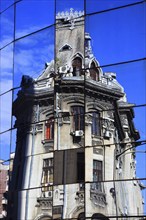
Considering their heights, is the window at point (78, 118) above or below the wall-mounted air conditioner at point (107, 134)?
above

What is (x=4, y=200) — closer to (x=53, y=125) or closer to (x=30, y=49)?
(x=53, y=125)

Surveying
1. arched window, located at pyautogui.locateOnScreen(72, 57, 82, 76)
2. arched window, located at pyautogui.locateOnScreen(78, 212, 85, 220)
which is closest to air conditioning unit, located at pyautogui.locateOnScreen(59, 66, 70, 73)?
arched window, located at pyautogui.locateOnScreen(72, 57, 82, 76)

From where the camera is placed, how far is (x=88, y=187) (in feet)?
57.6

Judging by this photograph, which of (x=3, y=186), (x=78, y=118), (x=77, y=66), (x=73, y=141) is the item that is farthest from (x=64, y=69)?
(x=3, y=186)

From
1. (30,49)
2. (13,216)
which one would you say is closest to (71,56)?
(30,49)

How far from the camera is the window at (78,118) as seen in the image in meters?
18.6

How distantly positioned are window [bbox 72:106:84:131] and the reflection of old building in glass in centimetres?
3

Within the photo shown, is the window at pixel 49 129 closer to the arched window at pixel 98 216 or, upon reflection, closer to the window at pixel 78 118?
the window at pixel 78 118

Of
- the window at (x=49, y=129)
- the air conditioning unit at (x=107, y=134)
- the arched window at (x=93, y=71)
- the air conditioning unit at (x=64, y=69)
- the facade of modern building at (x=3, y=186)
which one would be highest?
the air conditioning unit at (x=64, y=69)

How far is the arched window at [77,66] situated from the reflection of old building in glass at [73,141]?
0.02 meters

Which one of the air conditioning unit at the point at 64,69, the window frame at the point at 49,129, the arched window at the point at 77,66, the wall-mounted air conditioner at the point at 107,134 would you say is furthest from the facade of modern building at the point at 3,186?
the arched window at the point at 77,66

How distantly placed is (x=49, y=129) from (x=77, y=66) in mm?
2478

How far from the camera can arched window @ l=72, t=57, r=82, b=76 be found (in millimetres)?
19109

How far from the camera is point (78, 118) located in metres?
18.7
